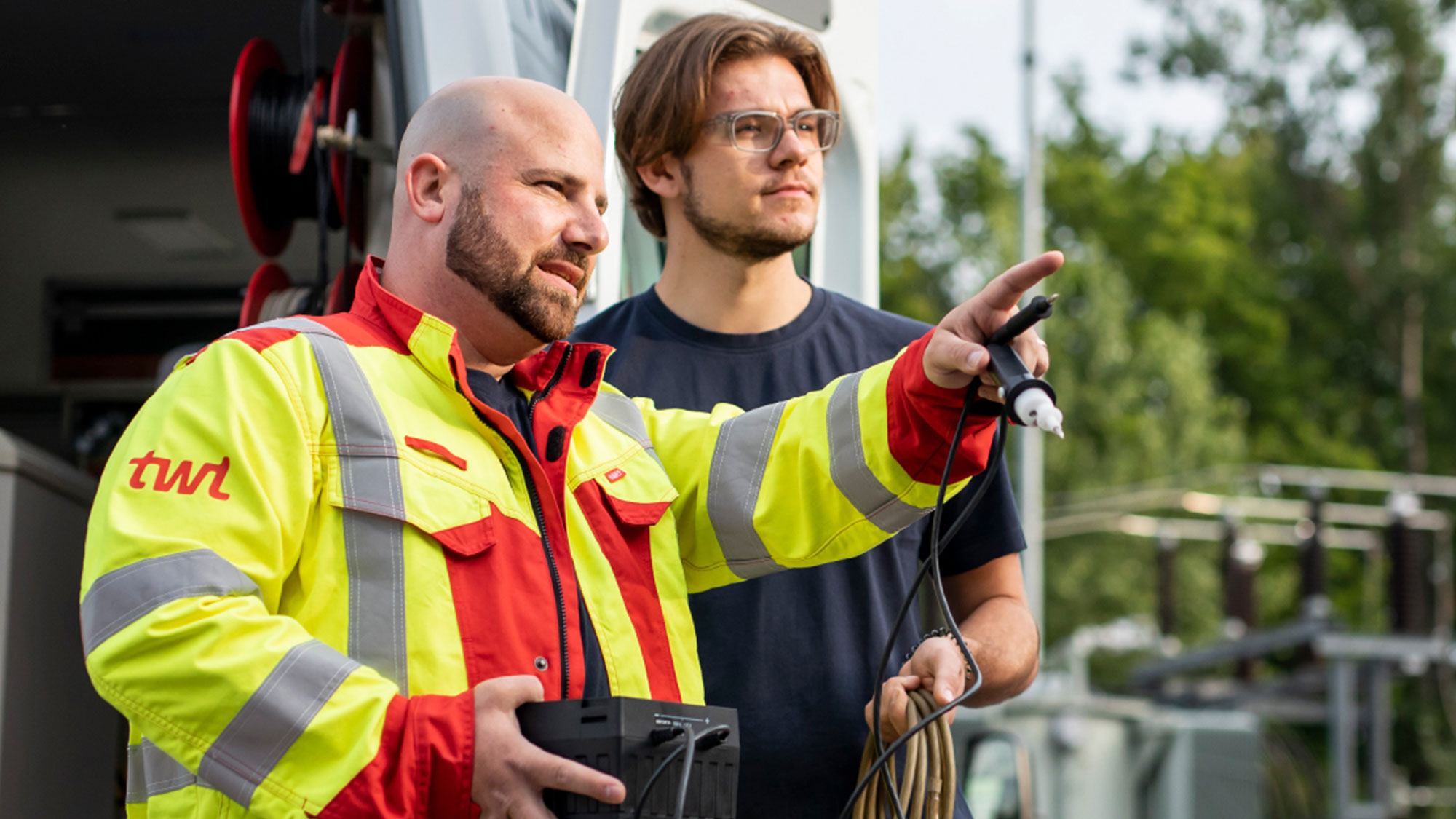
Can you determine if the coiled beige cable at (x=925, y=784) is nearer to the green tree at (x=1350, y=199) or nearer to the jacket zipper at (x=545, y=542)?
the jacket zipper at (x=545, y=542)

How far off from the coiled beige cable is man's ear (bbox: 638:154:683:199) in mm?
1203

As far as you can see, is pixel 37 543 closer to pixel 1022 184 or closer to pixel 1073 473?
pixel 1022 184

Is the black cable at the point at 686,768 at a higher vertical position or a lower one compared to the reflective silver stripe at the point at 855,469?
lower

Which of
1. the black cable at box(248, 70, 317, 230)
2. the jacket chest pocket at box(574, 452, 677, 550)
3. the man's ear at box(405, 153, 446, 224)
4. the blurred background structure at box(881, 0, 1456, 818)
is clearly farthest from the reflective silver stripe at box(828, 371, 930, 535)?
the blurred background structure at box(881, 0, 1456, 818)

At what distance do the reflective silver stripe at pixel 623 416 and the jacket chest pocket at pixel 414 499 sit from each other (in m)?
0.43

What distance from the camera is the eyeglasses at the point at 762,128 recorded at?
292 centimetres

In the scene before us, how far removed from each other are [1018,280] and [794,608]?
942 millimetres

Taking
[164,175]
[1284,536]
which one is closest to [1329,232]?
[1284,536]

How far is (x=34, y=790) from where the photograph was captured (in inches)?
117

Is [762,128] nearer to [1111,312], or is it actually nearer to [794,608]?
[794,608]

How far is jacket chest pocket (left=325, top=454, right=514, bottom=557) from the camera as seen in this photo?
1.89m

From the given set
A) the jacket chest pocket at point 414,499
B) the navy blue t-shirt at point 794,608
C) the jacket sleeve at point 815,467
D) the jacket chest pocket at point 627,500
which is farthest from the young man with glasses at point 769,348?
the jacket chest pocket at point 414,499

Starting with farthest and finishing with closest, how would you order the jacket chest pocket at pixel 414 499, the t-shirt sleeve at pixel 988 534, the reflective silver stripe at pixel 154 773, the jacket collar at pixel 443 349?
the t-shirt sleeve at pixel 988 534 → the jacket collar at pixel 443 349 → the jacket chest pocket at pixel 414 499 → the reflective silver stripe at pixel 154 773

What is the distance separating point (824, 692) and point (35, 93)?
370 cm
